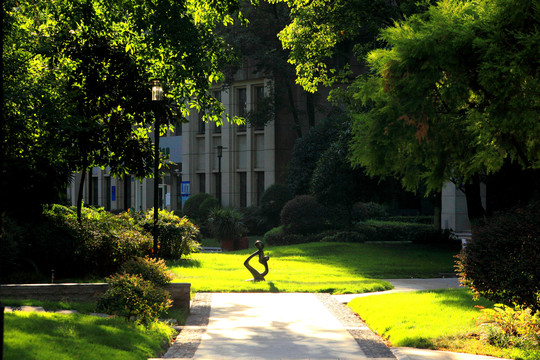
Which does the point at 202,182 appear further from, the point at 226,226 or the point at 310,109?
the point at 226,226

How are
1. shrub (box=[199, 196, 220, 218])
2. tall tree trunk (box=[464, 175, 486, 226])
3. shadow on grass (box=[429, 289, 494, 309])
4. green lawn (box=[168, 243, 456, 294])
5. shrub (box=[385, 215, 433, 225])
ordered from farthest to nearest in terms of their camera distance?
1. shrub (box=[199, 196, 220, 218])
2. shrub (box=[385, 215, 433, 225])
3. tall tree trunk (box=[464, 175, 486, 226])
4. green lawn (box=[168, 243, 456, 294])
5. shadow on grass (box=[429, 289, 494, 309])

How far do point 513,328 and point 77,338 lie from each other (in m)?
6.66

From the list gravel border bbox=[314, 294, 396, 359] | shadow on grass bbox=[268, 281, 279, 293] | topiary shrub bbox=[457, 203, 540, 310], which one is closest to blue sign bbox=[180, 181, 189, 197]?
shadow on grass bbox=[268, 281, 279, 293]

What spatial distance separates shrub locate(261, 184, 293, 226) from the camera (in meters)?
50.0

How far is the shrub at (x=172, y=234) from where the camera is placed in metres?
27.2

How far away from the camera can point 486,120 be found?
12.9 metres

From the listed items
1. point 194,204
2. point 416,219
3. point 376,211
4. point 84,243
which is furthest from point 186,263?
point 194,204

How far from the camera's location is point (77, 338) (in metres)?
10.8

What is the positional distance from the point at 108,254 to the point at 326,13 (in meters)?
11.9

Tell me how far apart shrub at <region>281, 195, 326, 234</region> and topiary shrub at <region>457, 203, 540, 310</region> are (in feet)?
89.3

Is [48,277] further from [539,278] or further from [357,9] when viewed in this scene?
[357,9]

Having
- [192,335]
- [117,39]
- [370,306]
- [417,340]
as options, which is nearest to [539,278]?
[417,340]

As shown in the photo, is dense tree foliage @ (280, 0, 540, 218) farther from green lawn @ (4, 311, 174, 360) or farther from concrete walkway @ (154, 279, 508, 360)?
green lawn @ (4, 311, 174, 360)

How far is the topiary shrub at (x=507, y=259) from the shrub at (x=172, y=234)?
49.0 ft
